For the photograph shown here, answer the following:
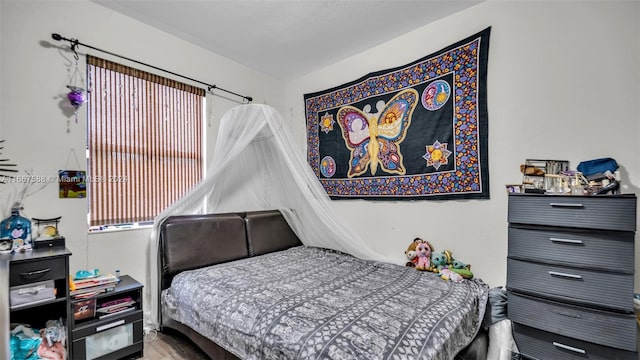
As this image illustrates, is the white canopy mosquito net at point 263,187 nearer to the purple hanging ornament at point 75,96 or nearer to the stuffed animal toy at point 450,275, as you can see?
the stuffed animal toy at point 450,275

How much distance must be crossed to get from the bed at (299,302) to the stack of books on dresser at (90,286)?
393mm

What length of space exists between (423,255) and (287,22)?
8.64 ft

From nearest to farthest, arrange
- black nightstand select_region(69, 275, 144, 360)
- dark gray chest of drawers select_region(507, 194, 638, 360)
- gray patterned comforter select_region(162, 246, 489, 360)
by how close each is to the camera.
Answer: gray patterned comforter select_region(162, 246, 489, 360)
dark gray chest of drawers select_region(507, 194, 638, 360)
black nightstand select_region(69, 275, 144, 360)

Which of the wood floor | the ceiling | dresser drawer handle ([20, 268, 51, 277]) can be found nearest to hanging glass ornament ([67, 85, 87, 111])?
the ceiling

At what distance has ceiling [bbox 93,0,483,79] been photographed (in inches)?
95.1

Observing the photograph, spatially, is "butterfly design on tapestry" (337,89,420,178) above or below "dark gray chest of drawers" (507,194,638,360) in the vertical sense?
above

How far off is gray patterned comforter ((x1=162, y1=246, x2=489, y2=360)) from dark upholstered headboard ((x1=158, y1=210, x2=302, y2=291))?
18cm

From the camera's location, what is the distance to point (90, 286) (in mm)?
2004

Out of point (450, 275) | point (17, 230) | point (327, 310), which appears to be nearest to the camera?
point (327, 310)

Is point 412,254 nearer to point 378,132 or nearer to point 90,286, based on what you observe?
point 378,132

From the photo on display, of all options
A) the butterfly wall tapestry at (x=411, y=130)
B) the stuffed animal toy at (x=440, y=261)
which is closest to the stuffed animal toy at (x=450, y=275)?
the stuffed animal toy at (x=440, y=261)

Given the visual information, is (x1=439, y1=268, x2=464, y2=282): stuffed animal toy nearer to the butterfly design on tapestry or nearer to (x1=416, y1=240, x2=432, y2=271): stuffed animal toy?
(x1=416, y1=240, x2=432, y2=271): stuffed animal toy

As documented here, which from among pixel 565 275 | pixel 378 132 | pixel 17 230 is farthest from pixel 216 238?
pixel 565 275

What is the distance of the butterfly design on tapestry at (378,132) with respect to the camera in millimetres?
2850
